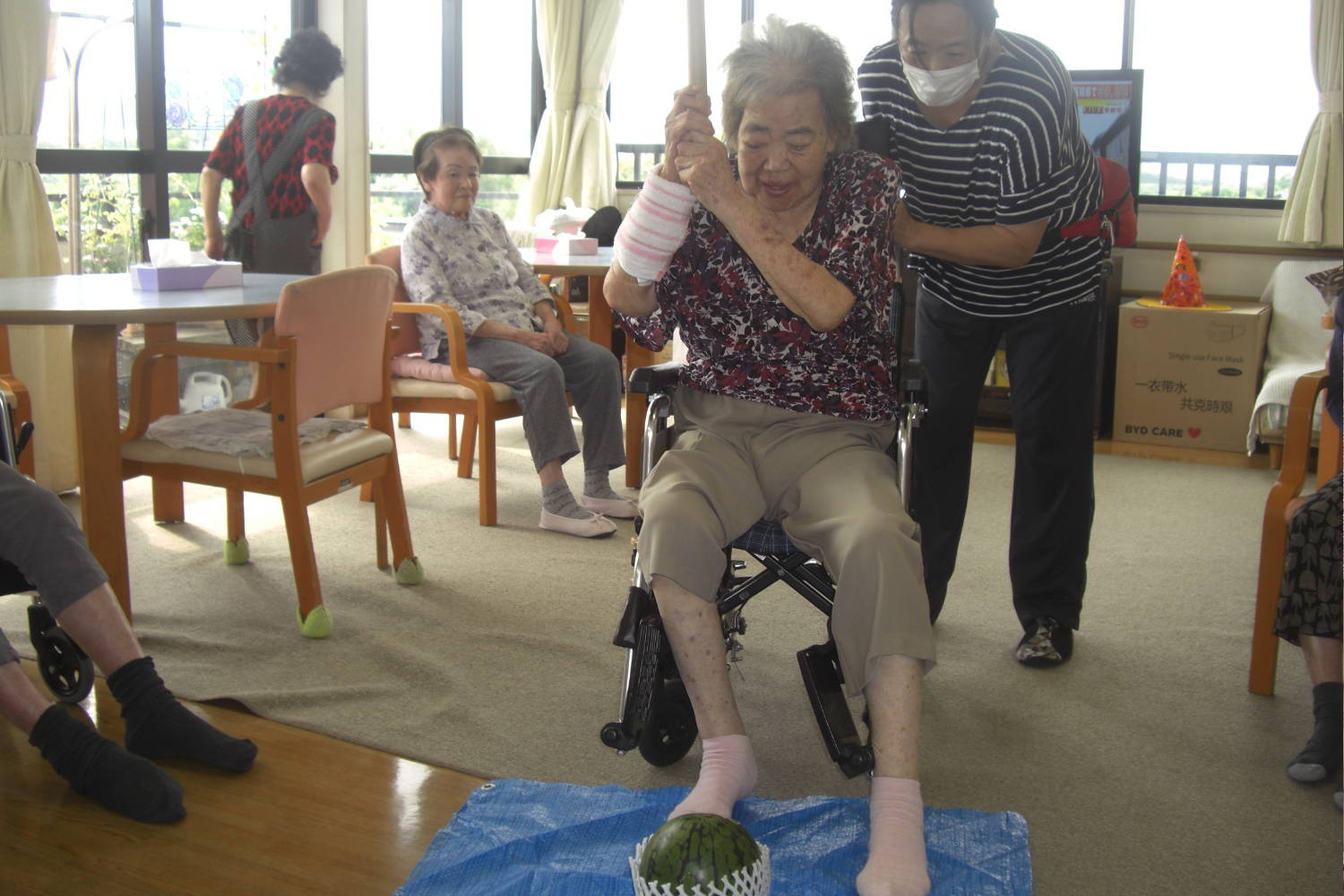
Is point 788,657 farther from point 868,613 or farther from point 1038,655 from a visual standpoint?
point 868,613

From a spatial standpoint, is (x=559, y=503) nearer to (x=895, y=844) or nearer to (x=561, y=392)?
(x=561, y=392)

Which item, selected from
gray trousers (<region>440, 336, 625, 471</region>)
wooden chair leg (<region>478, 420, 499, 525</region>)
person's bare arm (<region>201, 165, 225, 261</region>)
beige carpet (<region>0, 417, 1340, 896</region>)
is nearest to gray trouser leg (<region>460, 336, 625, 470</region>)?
gray trousers (<region>440, 336, 625, 471</region>)

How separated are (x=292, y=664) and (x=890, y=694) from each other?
49.5 inches

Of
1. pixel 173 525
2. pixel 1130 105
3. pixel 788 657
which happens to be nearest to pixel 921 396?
pixel 788 657

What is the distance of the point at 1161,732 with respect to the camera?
6.50ft

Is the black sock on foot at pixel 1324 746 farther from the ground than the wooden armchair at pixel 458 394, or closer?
closer

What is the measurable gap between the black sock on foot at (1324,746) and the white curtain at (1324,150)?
3013mm

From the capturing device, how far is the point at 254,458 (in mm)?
2270

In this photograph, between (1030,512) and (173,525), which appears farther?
(173,525)

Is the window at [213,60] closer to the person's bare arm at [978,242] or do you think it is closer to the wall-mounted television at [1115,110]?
the person's bare arm at [978,242]

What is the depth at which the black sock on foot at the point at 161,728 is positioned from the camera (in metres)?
1.75

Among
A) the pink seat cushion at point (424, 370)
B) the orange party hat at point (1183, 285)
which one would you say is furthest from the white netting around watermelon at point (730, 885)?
the orange party hat at point (1183, 285)

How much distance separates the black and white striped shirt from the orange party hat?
94.4 inches

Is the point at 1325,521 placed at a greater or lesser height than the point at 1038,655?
greater
